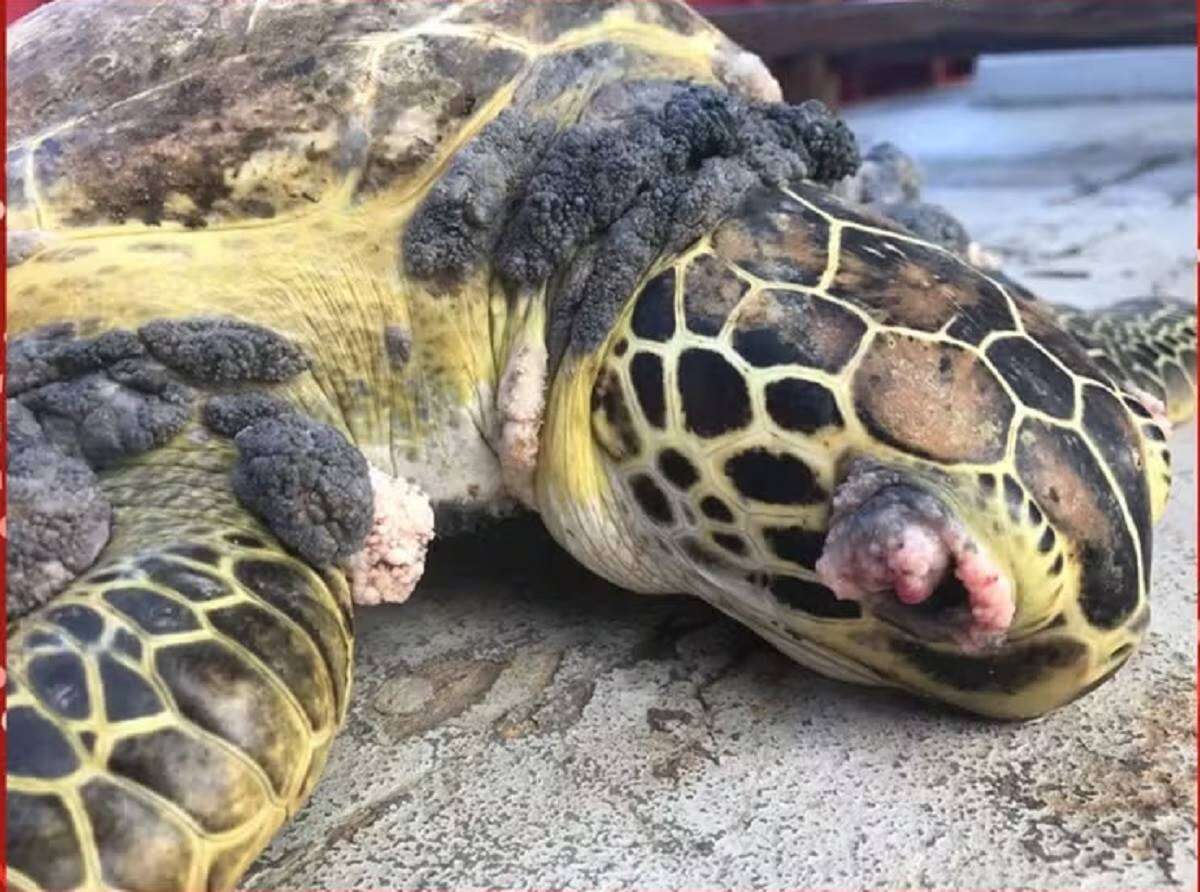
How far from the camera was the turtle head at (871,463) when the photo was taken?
96cm

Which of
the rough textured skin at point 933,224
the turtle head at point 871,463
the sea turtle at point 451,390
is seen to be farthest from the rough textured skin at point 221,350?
the rough textured skin at point 933,224

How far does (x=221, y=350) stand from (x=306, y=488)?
17cm

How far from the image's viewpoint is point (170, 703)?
0.81m

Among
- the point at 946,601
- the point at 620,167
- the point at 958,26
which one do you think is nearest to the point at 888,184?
the point at 620,167

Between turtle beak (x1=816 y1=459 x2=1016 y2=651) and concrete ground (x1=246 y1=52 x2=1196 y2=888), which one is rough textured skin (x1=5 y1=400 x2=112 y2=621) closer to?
concrete ground (x1=246 y1=52 x2=1196 y2=888)

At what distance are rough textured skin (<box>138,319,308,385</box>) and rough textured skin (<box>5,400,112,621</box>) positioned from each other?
0.13 metres

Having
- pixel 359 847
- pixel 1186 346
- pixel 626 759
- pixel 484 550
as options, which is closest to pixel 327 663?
pixel 359 847

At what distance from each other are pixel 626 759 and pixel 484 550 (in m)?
0.43

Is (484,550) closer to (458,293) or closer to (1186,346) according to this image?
(458,293)

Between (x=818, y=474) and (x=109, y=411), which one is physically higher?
(x=109, y=411)

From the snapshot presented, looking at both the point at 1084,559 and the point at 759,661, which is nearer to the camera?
the point at 1084,559

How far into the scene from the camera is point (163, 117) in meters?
1.18

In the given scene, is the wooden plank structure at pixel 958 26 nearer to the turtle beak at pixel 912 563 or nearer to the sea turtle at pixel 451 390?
the sea turtle at pixel 451 390

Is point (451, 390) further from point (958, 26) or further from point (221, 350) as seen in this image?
point (958, 26)
